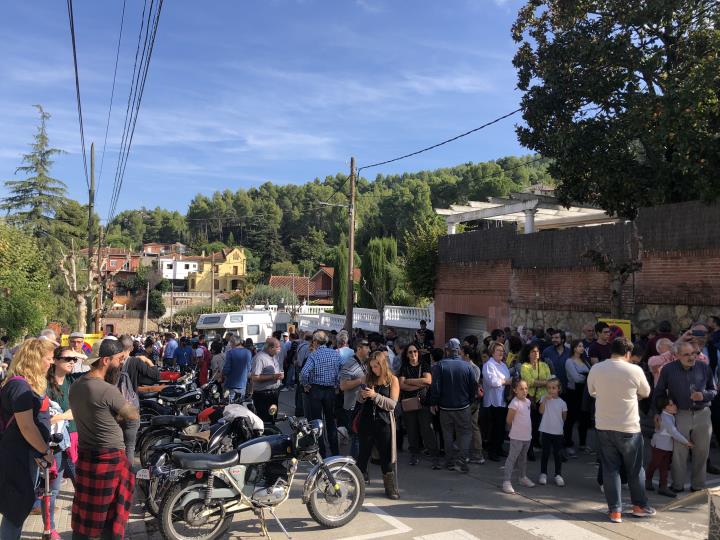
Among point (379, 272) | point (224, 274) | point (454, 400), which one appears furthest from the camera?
point (224, 274)

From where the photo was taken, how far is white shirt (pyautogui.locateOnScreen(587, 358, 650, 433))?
6207mm

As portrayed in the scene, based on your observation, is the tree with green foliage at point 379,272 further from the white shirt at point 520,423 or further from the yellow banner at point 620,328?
the white shirt at point 520,423

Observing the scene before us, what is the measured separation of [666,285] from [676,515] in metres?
7.30

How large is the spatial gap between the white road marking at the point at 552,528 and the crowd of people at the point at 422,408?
513 mm

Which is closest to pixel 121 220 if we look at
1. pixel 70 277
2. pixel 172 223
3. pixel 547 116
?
pixel 172 223

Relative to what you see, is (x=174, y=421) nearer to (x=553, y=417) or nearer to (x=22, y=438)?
(x=22, y=438)

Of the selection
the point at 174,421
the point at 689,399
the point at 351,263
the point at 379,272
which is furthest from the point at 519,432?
the point at 379,272

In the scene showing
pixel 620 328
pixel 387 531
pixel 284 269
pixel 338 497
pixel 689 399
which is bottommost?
pixel 387 531

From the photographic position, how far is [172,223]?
14238 centimetres

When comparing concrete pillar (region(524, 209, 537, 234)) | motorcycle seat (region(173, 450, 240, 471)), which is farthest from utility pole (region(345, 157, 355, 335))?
motorcycle seat (region(173, 450, 240, 471))

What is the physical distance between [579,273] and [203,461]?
37.9 feet

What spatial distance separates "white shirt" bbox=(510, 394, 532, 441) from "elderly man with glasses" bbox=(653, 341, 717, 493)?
144 cm

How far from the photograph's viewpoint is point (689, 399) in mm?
6941

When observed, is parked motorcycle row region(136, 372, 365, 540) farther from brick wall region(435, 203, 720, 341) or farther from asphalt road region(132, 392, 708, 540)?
brick wall region(435, 203, 720, 341)
